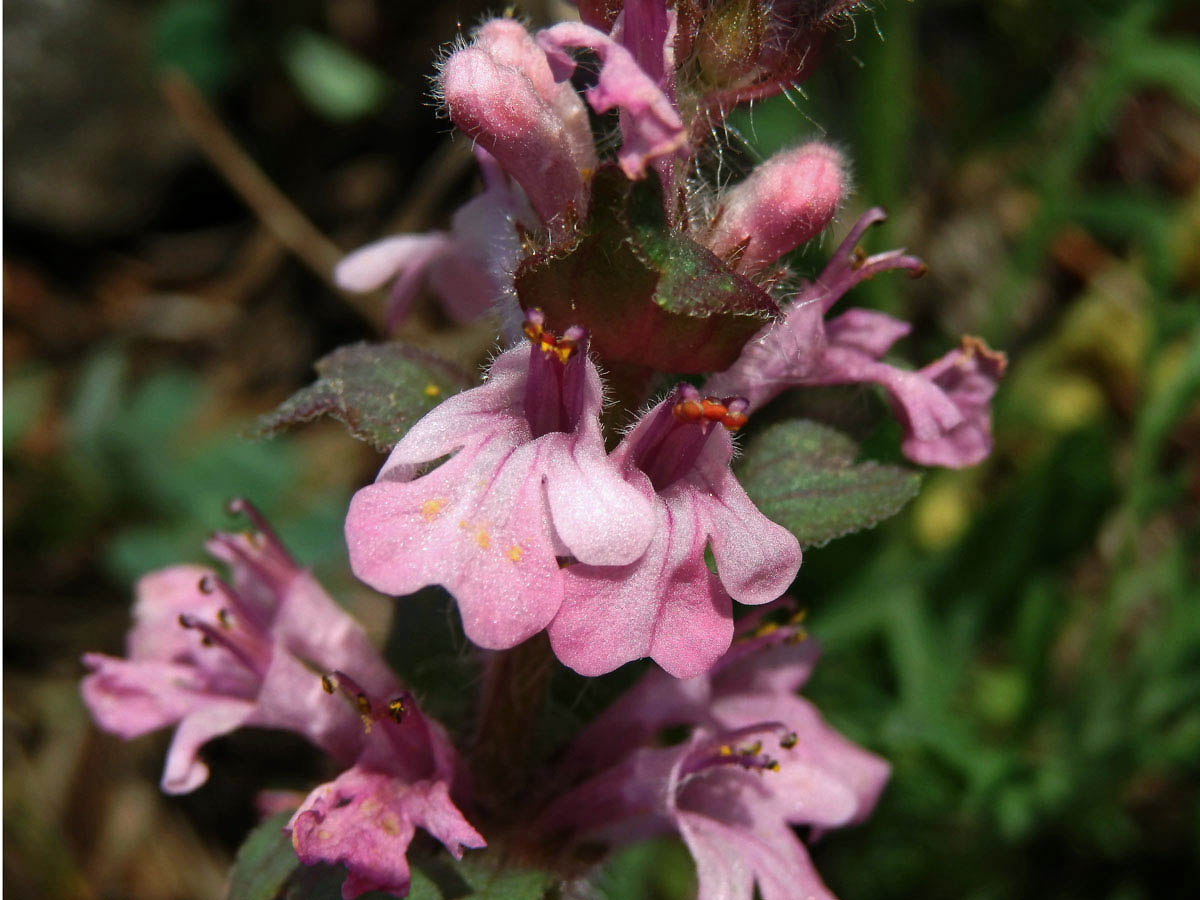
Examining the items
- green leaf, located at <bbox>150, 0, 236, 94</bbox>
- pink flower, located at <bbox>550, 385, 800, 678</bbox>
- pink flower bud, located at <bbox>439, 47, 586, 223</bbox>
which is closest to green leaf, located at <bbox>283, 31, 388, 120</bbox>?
green leaf, located at <bbox>150, 0, 236, 94</bbox>

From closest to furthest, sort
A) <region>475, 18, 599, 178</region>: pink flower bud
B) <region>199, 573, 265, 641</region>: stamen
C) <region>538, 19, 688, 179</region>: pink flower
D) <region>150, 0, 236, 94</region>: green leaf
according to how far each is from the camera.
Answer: <region>538, 19, 688, 179</region>: pink flower, <region>475, 18, 599, 178</region>: pink flower bud, <region>199, 573, 265, 641</region>: stamen, <region>150, 0, 236, 94</region>: green leaf

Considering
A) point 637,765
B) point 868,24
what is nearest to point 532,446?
point 637,765

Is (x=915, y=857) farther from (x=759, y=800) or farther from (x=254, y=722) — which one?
(x=254, y=722)

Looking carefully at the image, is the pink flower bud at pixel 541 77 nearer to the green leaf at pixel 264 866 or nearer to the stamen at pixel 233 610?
the stamen at pixel 233 610

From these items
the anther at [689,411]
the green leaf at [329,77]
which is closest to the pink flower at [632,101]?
the anther at [689,411]

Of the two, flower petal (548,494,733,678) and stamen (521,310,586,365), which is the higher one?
stamen (521,310,586,365)

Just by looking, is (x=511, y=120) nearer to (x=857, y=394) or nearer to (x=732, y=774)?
(x=857, y=394)

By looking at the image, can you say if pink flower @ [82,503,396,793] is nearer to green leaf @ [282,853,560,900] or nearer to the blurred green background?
green leaf @ [282,853,560,900]

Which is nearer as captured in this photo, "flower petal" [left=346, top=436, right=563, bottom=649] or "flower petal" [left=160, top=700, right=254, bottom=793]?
"flower petal" [left=346, top=436, right=563, bottom=649]
